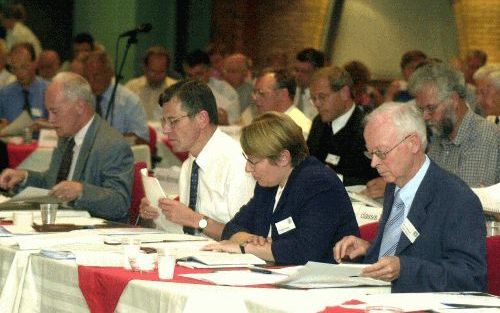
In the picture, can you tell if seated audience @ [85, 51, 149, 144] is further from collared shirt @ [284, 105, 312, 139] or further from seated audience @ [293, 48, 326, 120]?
collared shirt @ [284, 105, 312, 139]

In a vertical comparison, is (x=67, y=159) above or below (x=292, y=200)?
below

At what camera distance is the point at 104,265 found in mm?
4117

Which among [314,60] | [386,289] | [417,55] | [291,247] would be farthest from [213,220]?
[417,55]

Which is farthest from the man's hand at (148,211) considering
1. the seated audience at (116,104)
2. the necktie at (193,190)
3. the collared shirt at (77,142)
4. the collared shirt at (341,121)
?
the seated audience at (116,104)

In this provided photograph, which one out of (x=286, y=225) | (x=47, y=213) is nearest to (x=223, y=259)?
(x=286, y=225)

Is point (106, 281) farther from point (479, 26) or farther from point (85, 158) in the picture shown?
point (479, 26)

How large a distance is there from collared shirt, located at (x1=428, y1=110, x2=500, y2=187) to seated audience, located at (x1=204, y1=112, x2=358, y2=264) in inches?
57.0

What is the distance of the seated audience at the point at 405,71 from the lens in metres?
10.8

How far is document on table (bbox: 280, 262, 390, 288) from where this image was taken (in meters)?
3.63

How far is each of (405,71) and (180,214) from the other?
610 cm

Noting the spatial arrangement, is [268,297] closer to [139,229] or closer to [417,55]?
[139,229]

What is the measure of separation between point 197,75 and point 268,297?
892 cm

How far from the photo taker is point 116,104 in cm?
1030

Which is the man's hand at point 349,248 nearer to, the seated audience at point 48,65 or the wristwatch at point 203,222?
the wristwatch at point 203,222
